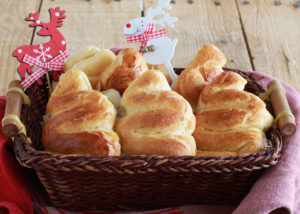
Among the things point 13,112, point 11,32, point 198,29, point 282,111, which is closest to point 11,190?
point 13,112

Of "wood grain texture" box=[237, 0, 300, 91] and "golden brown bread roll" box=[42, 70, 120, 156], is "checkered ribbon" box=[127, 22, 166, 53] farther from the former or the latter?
"wood grain texture" box=[237, 0, 300, 91]

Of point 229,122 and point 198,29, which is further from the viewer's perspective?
point 198,29

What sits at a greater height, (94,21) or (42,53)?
(42,53)

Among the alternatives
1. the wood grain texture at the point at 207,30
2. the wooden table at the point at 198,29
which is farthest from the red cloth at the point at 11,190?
the wood grain texture at the point at 207,30

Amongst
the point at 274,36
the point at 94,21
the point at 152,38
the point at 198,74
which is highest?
the point at 152,38

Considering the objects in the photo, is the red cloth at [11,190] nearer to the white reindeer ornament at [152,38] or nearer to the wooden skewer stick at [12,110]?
the wooden skewer stick at [12,110]

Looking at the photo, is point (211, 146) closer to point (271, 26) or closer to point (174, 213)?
point (174, 213)

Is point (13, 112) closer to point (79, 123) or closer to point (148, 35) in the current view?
point (79, 123)
